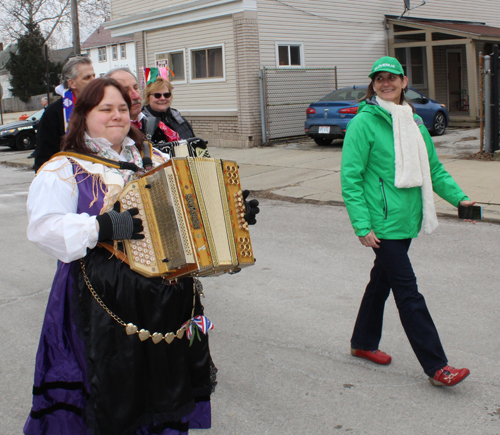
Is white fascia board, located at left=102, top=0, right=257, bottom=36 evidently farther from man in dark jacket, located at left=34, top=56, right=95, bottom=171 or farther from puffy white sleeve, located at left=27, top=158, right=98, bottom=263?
puffy white sleeve, located at left=27, top=158, right=98, bottom=263

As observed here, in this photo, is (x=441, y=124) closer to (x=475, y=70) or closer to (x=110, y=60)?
(x=475, y=70)

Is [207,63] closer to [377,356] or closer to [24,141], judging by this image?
[24,141]

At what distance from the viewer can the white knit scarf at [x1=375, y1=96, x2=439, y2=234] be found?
3314 mm

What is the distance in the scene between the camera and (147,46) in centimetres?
1928

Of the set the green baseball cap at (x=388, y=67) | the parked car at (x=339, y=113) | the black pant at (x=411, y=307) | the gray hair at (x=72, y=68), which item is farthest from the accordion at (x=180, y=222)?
the parked car at (x=339, y=113)

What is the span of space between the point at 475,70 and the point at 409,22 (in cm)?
273

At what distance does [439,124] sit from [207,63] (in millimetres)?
6940

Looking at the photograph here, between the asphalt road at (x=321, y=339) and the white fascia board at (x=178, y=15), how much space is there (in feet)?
34.2

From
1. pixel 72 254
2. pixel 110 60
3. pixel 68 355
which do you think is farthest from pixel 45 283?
pixel 110 60

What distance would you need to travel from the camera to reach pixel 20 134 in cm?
1989

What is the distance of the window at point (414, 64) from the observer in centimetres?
2072

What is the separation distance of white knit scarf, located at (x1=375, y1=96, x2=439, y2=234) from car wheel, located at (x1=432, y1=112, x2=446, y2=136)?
1322cm

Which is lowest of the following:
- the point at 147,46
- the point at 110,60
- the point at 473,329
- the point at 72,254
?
the point at 473,329

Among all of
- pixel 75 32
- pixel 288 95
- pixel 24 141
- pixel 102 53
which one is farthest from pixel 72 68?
pixel 102 53
